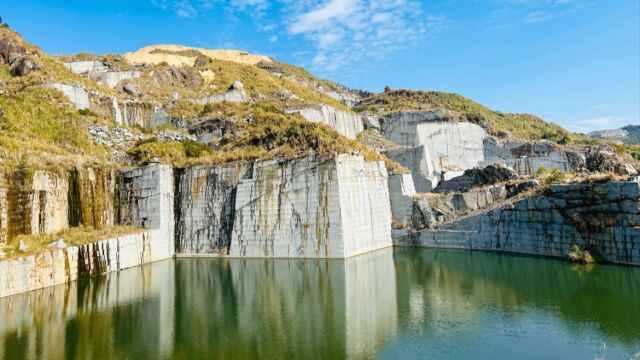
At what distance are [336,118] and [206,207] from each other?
26.0m

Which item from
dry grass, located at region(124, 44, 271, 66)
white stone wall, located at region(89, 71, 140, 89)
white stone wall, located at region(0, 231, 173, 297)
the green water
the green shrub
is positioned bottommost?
the green water

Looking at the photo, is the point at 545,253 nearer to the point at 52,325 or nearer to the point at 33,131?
the point at 52,325

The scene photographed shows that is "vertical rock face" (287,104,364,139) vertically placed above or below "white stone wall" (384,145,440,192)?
above

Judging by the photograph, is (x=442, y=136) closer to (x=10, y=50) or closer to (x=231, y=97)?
(x=231, y=97)

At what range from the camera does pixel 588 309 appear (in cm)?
1773

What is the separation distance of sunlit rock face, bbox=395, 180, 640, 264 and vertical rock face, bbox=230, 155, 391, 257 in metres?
7.18

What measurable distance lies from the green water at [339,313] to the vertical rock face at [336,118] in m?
26.6

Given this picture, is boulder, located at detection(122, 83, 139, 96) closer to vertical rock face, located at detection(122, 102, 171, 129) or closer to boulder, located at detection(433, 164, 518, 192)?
vertical rock face, located at detection(122, 102, 171, 129)

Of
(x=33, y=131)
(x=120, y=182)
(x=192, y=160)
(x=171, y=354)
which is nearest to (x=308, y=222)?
(x=192, y=160)

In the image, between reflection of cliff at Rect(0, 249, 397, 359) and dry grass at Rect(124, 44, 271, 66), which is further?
dry grass at Rect(124, 44, 271, 66)

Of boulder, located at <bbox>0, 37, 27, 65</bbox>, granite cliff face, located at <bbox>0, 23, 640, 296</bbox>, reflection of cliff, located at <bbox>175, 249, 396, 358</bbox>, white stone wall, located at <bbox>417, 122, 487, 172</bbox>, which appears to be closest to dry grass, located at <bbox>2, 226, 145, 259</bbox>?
granite cliff face, located at <bbox>0, 23, 640, 296</bbox>

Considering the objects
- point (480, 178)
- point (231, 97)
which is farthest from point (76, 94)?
point (480, 178)

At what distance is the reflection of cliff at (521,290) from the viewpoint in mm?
17084

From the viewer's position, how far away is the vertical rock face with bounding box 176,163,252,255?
31797mm
